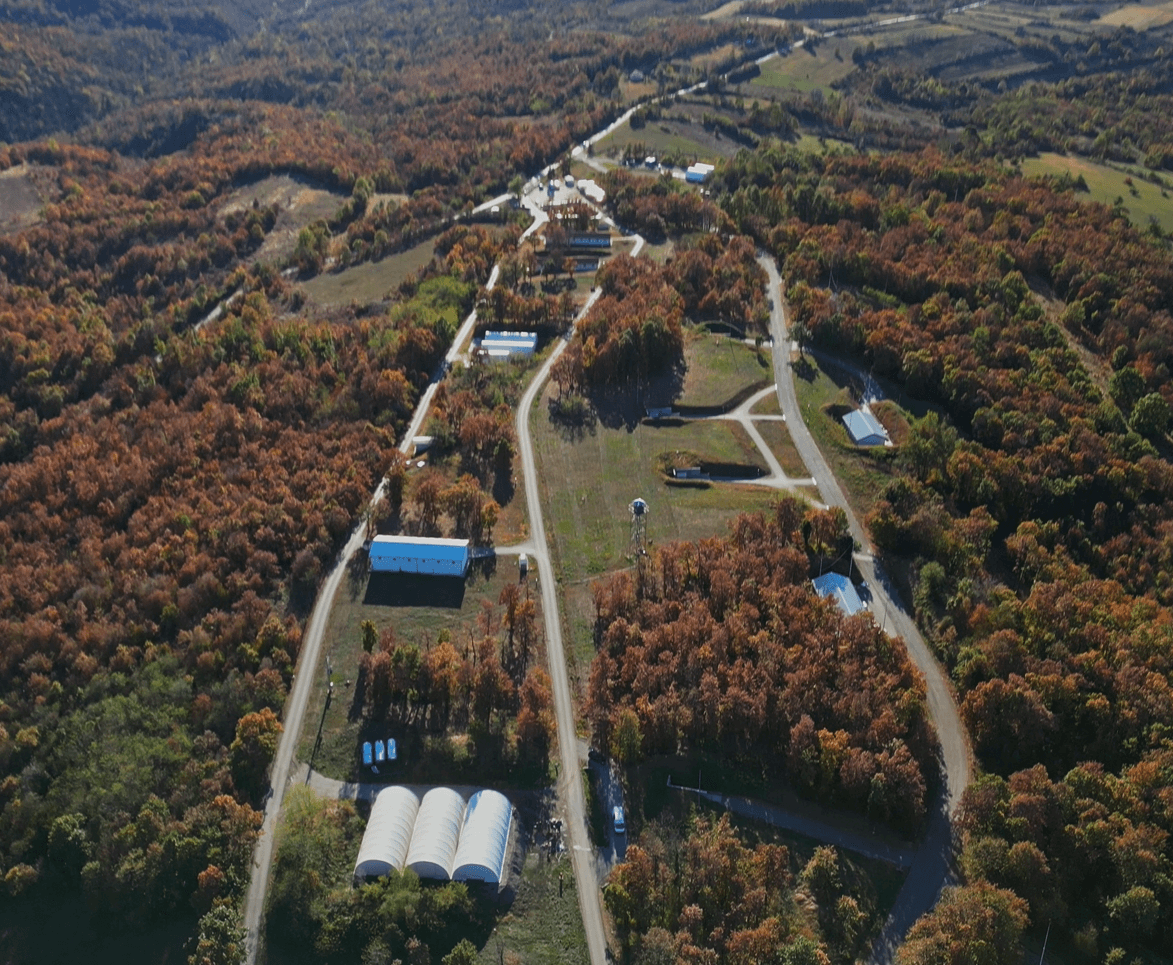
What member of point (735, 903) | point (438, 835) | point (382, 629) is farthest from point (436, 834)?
point (382, 629)

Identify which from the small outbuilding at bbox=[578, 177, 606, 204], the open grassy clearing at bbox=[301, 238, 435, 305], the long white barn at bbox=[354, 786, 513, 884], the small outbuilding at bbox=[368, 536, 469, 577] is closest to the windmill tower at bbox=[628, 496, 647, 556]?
the small outbuilding at bbox=[368, 536, 469, 577]

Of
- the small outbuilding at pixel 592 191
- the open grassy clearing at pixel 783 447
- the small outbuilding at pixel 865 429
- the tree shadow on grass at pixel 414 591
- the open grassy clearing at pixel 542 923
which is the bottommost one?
the open grassy clearing at pixel 542 923

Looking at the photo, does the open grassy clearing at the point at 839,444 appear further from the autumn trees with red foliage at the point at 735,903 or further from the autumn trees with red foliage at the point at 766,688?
the autumn trees with red foliage at the point at 735,903

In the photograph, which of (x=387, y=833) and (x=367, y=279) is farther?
(x=367, y=279)

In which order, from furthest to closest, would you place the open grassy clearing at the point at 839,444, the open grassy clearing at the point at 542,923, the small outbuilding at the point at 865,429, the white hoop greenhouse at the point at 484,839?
the small outbuilding at the point at 865,429 → the open grassy clearing at the point at 839,444 → the white hoop greenhouse at the point at 484,839 → the open grassy clearing at the point at 542,923

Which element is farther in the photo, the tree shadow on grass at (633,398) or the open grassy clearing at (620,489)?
the tree shadow on grass at (633,398)

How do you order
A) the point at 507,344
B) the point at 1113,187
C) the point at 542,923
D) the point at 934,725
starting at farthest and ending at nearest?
the point at 1113,187 → the point at 507,344 → the point at 934,725 → the point at 542,923

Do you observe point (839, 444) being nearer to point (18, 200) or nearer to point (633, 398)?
point (633, 398)

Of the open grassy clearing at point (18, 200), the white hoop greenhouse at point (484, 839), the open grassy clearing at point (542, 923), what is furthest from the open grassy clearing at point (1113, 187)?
the open grassy clearing at point (18, 200)
